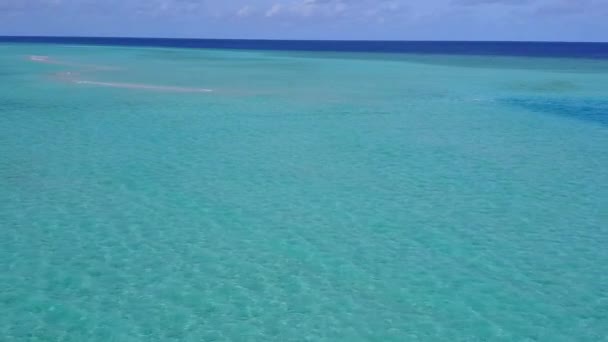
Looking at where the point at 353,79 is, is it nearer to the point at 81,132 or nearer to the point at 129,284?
the point at 81,132

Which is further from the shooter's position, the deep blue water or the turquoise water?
the deep blue water

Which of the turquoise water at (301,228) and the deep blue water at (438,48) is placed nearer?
the turquoise water at (301,228)

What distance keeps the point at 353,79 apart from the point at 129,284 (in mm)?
22555

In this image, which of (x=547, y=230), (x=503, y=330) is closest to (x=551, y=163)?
(x=547, y=230)

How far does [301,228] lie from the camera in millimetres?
7508

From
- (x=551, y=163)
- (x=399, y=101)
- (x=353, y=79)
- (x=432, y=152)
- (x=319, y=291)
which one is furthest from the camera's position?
(x=353, y=79)

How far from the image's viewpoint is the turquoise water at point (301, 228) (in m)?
5.36

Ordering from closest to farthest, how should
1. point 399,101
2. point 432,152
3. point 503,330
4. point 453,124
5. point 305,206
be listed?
point 503,330 < point 305,206 < point 432,152 < point 453,124 < point 399,101

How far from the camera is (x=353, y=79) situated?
27609 mm

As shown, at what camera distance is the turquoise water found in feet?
17.6

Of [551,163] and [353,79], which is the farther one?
[353,79]

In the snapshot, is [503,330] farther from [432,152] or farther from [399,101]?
[399,101]

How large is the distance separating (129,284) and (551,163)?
25.5ft

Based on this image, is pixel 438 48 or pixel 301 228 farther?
pixel 438 48
